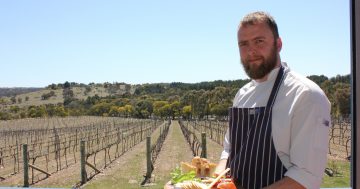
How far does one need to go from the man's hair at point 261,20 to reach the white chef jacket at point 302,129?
145mm

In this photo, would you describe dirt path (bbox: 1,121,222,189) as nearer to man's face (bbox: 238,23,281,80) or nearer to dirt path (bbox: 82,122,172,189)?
dirt path (bbox: 82,122,172,189)

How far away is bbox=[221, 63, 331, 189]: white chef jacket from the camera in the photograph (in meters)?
1.07

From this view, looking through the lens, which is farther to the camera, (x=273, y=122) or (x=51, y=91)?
(x=51, y=91)

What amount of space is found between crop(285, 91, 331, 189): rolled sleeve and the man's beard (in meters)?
0.18

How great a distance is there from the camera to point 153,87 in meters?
40.8

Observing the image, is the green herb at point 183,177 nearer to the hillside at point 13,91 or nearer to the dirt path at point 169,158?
the dirt path at point 169,158

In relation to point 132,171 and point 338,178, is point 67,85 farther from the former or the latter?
point 338,178

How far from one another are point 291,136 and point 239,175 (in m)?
0.22

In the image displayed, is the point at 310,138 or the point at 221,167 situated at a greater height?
the point at 310,138

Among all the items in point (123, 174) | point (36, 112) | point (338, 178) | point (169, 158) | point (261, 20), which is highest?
point (261, 20)

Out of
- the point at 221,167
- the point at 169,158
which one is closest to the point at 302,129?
the point at 221,167

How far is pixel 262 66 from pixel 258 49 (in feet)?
0.17

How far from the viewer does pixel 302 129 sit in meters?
1.08

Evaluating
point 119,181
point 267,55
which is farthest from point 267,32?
point 119,181
